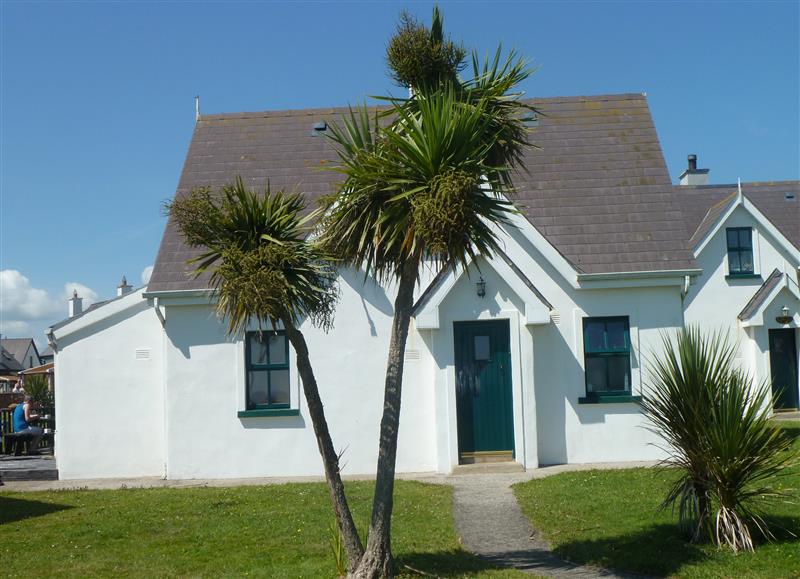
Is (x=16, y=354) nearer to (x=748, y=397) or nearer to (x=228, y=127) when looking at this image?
(x=228, y=127)

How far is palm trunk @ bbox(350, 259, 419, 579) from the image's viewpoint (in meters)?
8.10

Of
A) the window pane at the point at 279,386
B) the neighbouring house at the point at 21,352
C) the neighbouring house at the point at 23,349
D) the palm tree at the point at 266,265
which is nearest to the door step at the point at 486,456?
the window pane at the point at 279,386

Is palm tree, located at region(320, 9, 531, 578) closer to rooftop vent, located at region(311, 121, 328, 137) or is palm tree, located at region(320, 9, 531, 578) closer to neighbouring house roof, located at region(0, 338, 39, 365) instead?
rooftop vent, located at region(311, 121, 328, 137)

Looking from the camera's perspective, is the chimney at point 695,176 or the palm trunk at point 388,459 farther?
the chimney at point 695,176

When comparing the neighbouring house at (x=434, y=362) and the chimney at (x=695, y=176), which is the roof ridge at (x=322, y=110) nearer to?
the neighbouring house at (x=434, y=362)

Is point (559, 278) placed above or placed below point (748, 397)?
above

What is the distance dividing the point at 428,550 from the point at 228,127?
42.6 ft

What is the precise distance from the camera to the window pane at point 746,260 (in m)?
27.0

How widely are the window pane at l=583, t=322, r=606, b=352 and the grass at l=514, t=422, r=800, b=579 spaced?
10.7 ft

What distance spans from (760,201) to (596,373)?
19.2m

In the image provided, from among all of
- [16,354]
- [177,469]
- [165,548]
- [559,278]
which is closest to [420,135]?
[165,548]

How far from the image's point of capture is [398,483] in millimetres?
13992

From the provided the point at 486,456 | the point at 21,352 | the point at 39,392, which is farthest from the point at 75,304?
the point at 21,352

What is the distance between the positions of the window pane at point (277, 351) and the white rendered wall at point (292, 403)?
0.76 ft
